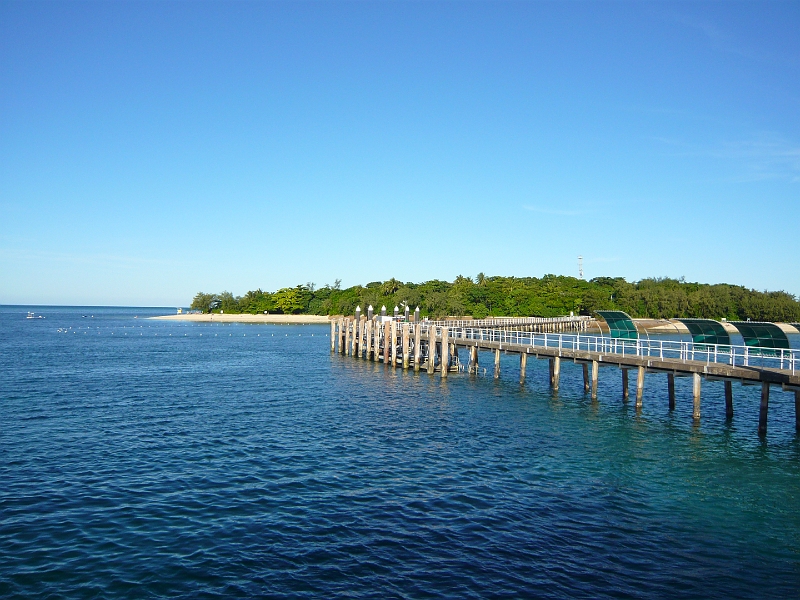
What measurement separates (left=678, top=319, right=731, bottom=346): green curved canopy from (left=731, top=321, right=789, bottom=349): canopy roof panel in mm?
1320

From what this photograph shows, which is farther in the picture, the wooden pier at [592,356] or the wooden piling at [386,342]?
the wooden piling at [386,342]

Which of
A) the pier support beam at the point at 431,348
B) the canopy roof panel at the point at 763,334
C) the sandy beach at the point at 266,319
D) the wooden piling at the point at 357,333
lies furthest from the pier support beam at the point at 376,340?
the sandy beach at the point at 266,319

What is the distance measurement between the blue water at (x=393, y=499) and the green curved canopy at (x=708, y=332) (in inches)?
152

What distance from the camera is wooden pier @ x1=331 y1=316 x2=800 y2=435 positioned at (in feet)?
85.7

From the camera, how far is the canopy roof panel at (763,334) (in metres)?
30.5

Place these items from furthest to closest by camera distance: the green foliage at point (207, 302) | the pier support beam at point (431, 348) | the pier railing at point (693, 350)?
the green foliage at point (207, 302)
the pier support beam at point (431, 348)
the pier railing at point (693, 350)

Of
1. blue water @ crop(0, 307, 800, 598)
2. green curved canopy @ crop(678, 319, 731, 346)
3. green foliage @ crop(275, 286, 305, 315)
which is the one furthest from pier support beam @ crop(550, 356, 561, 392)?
green foliage @ crop(275, 286, 305, 315)

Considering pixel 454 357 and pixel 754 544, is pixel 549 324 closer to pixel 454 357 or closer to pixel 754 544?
pixel 454 357

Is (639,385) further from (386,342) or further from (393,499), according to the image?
(386,342)

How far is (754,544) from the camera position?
1491cm

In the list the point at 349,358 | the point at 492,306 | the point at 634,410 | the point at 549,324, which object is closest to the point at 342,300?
the point at 492,306

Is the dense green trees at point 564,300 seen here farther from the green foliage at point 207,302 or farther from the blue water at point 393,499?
the blue water at point 393,499

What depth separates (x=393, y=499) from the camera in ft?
58.7

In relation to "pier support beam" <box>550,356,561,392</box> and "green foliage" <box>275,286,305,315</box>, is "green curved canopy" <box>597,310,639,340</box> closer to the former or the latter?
"pier support beam" <box>550,356,561,392</box>
